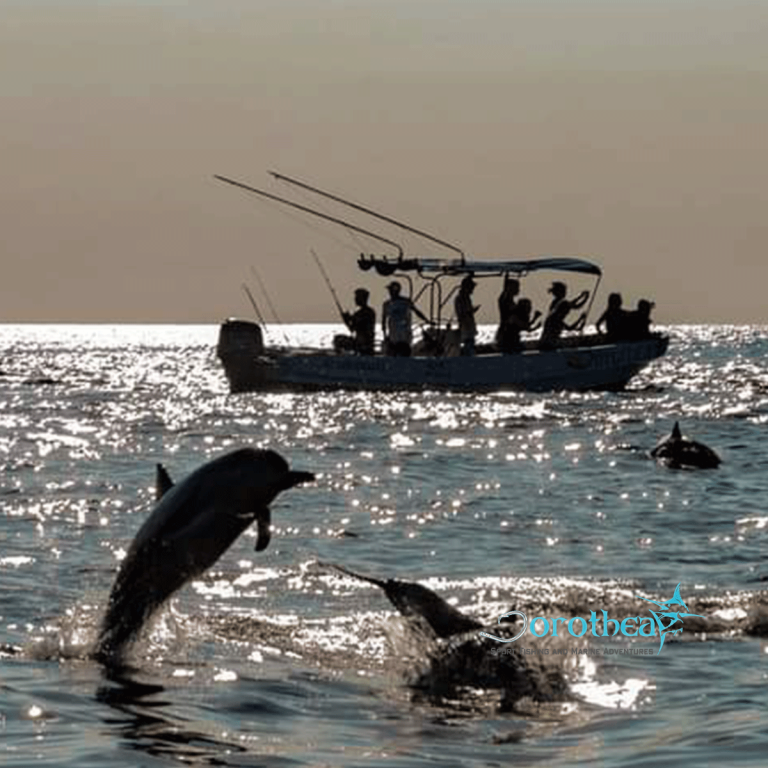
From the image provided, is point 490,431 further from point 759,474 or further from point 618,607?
point 618,607

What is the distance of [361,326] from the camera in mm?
51938

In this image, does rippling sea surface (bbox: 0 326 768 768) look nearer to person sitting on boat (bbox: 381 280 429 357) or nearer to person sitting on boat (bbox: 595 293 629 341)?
person sitting on boat (bbox: 381 280 429 357)

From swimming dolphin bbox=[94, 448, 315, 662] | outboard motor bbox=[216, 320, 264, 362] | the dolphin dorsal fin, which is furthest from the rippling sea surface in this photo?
outboard motor bbox=[216, 320, 264, 362]

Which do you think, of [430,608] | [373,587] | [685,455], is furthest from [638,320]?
[430,608]

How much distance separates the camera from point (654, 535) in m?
23.8

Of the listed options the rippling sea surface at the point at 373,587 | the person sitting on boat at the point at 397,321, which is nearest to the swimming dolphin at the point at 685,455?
the rippling sea surface at the point at 373,587

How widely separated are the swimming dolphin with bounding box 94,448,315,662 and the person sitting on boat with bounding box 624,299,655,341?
42913mm

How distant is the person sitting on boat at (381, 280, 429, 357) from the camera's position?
161 ft

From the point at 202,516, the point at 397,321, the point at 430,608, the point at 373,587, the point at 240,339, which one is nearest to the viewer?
the point at 202,516

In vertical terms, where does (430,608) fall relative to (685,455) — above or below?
below

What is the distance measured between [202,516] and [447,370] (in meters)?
38.3

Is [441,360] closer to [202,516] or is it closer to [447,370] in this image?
[447,370]

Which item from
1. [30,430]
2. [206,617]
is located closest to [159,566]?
[206,617]

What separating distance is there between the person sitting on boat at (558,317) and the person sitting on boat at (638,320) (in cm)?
298
